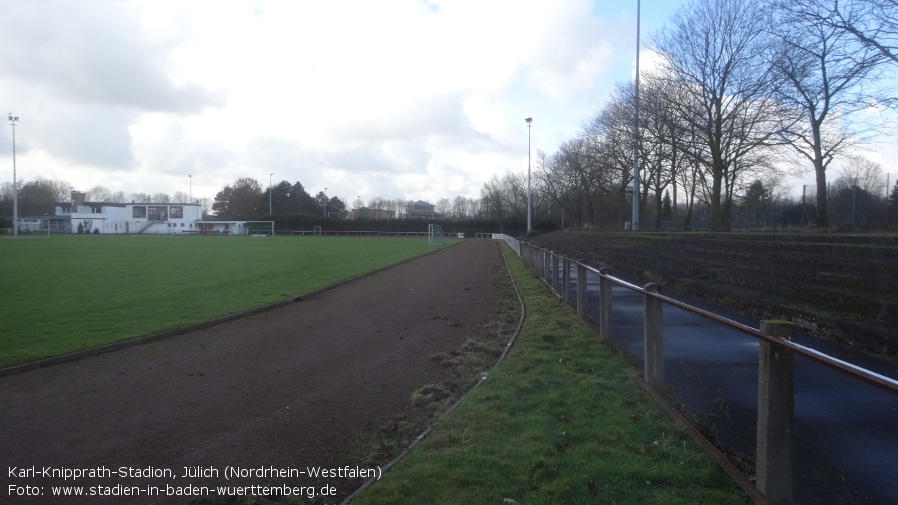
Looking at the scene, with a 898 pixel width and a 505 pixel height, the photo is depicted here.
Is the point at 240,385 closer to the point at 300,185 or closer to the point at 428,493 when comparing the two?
the point at 428,493

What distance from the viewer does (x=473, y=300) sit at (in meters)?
15.1

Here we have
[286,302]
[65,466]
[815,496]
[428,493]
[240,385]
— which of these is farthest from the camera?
[286,302]

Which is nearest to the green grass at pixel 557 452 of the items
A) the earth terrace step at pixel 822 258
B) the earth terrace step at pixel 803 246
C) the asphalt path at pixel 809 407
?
the asphalt path at pixel 809 407

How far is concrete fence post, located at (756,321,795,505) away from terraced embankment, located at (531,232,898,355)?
165cm

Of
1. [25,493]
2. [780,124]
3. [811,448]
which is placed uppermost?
[780,124]

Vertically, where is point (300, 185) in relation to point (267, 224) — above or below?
above

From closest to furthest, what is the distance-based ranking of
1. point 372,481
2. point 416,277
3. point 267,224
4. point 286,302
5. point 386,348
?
point 372,481 < point 386,348 < point 286,302 < point 416,277 < point 267,224

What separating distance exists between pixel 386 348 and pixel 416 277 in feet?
41.4

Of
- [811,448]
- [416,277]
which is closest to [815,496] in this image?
[811,448]

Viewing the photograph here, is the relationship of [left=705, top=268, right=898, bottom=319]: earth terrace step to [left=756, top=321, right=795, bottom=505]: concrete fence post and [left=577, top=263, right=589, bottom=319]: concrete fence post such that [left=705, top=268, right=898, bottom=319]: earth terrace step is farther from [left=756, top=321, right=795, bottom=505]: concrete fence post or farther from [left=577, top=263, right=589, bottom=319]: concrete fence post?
[left=756, top=321, right=795, bottom=505]: concrete fence post

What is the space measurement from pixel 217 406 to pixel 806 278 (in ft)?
29.6

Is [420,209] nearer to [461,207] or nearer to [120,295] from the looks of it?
[461,207]

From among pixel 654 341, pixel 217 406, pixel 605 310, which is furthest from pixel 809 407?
pixel 217 406

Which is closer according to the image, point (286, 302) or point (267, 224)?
point (286, 302)
